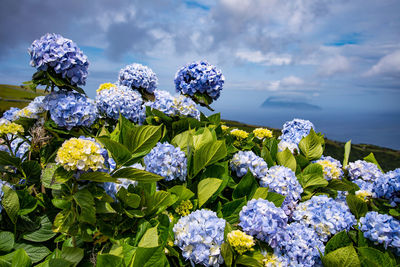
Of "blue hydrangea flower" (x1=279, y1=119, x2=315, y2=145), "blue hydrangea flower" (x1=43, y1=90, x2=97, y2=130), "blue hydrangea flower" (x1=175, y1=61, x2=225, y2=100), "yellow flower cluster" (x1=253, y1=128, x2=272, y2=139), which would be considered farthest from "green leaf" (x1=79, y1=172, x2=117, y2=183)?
"blue hydrangea flower" (x1=279, y1=119, x2=315, y2=145)

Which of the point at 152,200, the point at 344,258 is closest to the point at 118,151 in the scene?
the point at 152,200

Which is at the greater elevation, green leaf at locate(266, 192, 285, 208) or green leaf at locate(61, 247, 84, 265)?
green leaf at locate(266, 192, 285, 208)

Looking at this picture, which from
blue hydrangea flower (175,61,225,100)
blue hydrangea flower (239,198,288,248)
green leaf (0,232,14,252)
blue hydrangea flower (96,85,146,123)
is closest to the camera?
green leaf (0,232,14,252)

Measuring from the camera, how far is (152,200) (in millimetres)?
1912

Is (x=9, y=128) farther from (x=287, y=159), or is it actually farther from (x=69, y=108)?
(x=287, y=159)

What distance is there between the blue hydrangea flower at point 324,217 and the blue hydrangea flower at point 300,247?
0.55ft

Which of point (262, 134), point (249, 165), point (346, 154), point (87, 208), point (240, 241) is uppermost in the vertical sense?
point (262, 134)

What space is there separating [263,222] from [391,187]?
166 cm

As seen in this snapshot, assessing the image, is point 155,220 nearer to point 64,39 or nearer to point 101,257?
point 101,257

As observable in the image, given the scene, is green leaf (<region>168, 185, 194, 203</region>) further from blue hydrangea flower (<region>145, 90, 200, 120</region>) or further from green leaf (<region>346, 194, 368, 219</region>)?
green leaf (<region>346, 194, 368, 219</region>)

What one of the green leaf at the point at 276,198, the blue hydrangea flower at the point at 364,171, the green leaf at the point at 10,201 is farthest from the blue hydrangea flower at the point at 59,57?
the blue hydrangea flower at the point at 364,171

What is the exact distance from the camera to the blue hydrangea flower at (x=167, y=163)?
7.47 ft

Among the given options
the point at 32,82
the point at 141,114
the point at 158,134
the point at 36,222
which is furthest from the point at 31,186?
the point at 141,114

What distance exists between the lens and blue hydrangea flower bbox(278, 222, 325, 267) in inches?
80.6
